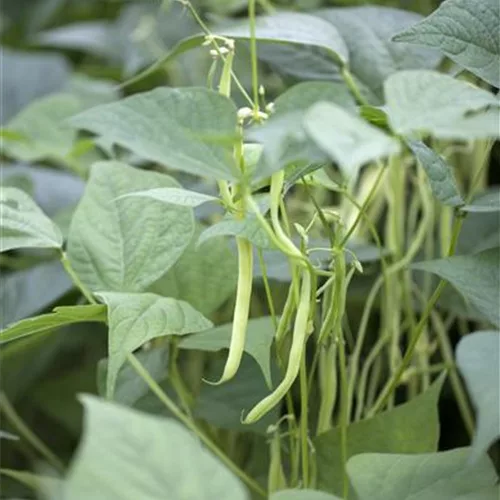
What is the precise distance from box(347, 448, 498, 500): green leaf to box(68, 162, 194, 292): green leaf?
0.14 m

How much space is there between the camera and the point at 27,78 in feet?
3.32

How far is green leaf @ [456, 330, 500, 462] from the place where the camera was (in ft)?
0.93

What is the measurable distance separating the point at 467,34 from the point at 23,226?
21cm

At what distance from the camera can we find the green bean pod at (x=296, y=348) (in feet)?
1.21

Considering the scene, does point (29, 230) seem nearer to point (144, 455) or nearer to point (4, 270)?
point (144, 455)

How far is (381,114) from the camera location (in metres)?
0.38

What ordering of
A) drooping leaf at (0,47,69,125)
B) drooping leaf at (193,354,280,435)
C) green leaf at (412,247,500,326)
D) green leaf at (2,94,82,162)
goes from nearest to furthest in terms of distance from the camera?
green leaf at (412,247,500,326)
drooping leaf at (193,354,280,435)
green leaf at (2,94,82,162)
drooping leaf at (0,47,69,125)

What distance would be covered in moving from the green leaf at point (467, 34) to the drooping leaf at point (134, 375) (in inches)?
8.5

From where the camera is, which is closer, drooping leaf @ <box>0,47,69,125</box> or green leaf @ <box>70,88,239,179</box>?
green leaf @ <box>70,88,239,179</box>

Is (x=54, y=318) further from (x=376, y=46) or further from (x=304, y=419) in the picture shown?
(x=376, y=46)

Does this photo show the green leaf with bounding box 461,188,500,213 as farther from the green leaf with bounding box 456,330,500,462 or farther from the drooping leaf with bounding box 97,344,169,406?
the drooping leaf with bounding box 97,344,169,406

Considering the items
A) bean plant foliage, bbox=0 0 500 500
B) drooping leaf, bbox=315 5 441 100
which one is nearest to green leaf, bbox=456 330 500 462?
bean plant foliage, bbox=0 0 500 500

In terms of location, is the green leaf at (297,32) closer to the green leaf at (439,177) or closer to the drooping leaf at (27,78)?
the green leaf at (439,177)

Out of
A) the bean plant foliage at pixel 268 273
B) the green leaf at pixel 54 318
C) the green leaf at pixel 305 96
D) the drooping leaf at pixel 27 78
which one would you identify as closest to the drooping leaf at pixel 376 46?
the bean plant foliage at pixel 268 273
